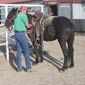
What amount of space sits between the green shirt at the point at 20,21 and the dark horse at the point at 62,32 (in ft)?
3.08

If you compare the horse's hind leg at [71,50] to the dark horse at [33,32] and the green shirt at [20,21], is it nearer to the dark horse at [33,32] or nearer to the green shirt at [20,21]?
the dark horse at [33,32]

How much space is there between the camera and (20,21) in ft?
30.6

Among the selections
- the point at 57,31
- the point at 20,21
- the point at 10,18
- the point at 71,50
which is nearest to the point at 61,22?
the point at 57,31

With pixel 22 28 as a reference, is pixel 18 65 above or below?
below

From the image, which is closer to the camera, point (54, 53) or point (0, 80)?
point (0, 80)

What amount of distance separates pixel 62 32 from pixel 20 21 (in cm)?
121

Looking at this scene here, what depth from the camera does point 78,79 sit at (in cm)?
877

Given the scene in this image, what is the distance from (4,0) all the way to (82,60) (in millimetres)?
32491

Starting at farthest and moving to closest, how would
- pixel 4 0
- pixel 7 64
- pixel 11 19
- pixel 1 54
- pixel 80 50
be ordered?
pixel 4 0 → pixel 80 50 → pixel 1 54 → pixel 7 64 → pixel 11 19

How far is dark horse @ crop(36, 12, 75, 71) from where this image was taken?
9703 millimetres

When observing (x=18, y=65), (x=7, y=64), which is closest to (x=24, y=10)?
(x=18, y=65)

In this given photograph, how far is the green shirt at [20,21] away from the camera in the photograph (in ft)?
30.4

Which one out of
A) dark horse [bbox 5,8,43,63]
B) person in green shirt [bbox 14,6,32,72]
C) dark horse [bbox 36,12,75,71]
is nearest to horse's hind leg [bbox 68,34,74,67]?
dark horse [bbox 36,12,75,71]

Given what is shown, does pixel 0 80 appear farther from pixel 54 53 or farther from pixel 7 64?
pixel 54 53
